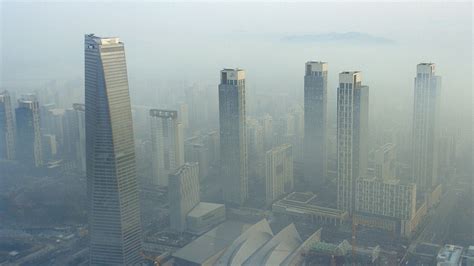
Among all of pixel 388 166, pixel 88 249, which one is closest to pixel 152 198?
pixel 88 249

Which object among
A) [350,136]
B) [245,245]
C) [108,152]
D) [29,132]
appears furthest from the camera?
[29,132]

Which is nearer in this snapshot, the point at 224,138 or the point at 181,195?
the point at 181,195

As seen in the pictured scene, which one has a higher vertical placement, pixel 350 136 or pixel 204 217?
pixel 350 136

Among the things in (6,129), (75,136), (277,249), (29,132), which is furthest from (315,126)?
(6,129)

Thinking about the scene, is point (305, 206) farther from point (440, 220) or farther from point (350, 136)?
point (440, 220)

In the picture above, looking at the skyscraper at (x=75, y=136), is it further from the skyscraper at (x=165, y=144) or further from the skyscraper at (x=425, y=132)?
the skyscraper at (x=425, y=132)

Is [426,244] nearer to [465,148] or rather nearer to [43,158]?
[465,148]

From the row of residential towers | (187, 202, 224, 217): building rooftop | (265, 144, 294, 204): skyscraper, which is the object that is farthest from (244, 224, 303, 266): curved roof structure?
(265, 144, 294, 204): skyscraper
